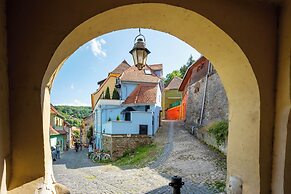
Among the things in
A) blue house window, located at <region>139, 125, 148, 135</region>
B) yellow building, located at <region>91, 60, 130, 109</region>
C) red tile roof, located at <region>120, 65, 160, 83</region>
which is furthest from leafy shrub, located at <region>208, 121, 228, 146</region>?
yellow building, located at <region>91, 60, 130, 109</region>

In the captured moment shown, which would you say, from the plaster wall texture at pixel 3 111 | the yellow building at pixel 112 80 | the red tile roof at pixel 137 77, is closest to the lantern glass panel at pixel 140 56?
the plaster wall texture at pixel 3 111

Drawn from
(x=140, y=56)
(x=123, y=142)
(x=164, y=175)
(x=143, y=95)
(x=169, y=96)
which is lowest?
(x=123, y=142)

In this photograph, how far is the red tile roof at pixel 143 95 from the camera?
61.4 ft

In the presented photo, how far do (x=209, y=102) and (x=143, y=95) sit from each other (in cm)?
591

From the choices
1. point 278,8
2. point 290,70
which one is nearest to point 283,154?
point 290,70

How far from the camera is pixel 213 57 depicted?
2264 millimetres

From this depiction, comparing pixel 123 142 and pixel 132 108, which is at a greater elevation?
pixel 132 108

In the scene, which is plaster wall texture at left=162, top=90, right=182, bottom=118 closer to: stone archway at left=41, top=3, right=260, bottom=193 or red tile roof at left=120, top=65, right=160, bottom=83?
red tile roof at left=120, top=65, right=160, bottom=83

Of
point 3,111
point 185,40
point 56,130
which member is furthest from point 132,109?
point 3,111

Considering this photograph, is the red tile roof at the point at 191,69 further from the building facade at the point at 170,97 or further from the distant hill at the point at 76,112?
the distant hill at the point at 76,112

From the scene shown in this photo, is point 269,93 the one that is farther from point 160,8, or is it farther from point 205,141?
point 205,141

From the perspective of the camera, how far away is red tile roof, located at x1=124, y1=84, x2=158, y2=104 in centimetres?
1872

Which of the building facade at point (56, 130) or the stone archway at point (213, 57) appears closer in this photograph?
the stone archway at point (213, 57)

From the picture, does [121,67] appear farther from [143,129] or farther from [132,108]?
[143,129]
